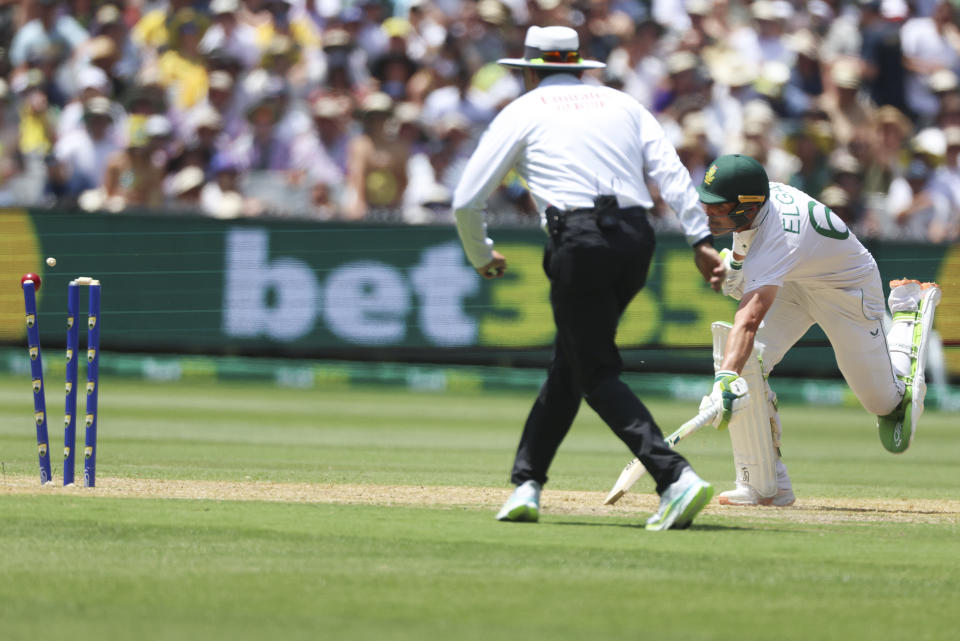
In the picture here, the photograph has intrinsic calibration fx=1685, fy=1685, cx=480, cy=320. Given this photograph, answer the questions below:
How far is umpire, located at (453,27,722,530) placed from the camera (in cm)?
712

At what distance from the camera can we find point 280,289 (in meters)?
18.2

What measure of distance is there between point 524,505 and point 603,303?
1000mm

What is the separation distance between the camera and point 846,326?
29.7 feet

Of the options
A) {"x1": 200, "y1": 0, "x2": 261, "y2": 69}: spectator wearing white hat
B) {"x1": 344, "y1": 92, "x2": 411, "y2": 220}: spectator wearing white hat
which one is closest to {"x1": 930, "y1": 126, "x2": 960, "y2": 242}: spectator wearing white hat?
{"x1": 344, "y1": 92, "x2": 411, "y2": 220}: spectator wearing white hat

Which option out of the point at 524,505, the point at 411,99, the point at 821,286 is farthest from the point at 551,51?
the point at 411,99

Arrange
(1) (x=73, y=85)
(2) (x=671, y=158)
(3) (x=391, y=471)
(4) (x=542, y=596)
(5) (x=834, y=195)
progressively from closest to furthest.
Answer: (4) (x=542, y=596) < (2) (x=671, y=158) < (3) (x=391, y=471) < (5) (x=834, y=195) < (1) (x=73, y=85)

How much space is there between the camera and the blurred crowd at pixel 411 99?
18.1 m

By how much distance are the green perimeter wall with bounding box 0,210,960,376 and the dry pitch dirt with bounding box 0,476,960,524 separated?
8.59 meters

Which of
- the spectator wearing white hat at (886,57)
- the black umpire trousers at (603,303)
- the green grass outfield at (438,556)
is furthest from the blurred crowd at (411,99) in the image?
the black umpire trousers at (603,303)

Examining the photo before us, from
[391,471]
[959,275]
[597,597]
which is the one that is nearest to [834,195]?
[959,275]

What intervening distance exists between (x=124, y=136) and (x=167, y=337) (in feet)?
7.33

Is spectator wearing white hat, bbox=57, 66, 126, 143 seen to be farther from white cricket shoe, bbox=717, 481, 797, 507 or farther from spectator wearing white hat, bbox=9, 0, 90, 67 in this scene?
white cricket shoe, bbox=717, 481, 797, 507

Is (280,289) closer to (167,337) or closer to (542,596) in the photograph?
(167,337)

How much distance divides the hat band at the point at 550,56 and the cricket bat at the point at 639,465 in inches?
70.3
